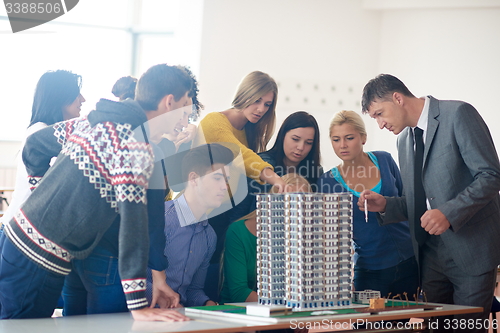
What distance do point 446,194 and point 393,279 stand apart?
0.56 m

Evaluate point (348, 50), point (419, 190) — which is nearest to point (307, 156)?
point (419, 190)

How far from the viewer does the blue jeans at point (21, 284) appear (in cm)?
180

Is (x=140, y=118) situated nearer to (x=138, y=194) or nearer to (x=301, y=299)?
(x=138, y=194)

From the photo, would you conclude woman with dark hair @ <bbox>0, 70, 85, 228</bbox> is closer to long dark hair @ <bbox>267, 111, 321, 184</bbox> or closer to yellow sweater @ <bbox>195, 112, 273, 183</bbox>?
yellow sweater @ <bbox>195, 112, 273, 183</bbox>

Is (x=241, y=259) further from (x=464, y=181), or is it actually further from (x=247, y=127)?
(x=464, y=181)

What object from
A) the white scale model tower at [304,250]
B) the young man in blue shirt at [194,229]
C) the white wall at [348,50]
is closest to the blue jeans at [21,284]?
the young man in blue shirt at [194,229]

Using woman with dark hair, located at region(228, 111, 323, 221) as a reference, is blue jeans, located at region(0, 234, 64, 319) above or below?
below

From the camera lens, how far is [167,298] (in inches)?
82.6

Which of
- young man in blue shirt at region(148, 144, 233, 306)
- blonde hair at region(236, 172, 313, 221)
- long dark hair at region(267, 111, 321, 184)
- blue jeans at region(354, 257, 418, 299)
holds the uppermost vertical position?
long dark hair at region(267, 111, 321, 184)

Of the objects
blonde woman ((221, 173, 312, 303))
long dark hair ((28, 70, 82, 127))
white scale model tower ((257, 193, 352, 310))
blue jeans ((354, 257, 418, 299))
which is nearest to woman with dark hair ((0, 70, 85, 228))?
long dark hair ((28, 70, 82, 127))

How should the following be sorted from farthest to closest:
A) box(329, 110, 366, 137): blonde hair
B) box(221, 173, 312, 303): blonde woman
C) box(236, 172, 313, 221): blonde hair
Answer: box(329, 110, 366, 137): blonde hair → box(236, 172, 313, 221): blonde hair → box(221, 173, 312, 303): blonde woman

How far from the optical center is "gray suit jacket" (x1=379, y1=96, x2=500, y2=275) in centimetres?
233

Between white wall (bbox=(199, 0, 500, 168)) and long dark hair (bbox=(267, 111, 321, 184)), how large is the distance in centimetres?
238

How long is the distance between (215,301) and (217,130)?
0.86m
